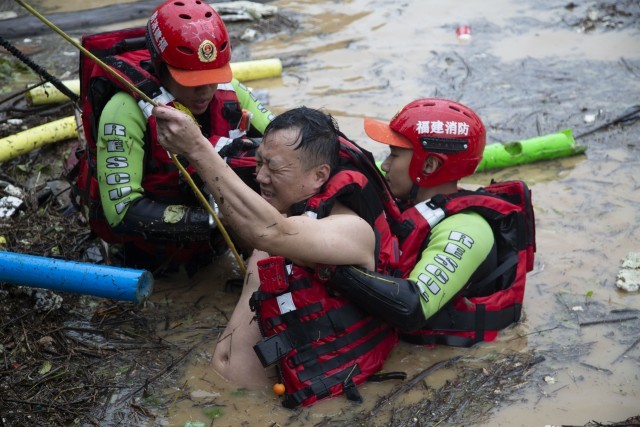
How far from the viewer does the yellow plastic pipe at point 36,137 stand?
6434 mm

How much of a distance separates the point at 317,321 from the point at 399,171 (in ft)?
3.54

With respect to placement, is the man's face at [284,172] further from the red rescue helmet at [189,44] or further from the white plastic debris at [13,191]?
the white plastic debris at [13,191]

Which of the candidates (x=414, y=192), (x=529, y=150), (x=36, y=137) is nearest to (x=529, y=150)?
(x=529, y=150)

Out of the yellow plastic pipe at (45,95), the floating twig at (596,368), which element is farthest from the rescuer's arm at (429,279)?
the yellow plastic pipe at (45,95)

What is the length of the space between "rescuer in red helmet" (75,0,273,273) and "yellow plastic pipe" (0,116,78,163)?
1786mm

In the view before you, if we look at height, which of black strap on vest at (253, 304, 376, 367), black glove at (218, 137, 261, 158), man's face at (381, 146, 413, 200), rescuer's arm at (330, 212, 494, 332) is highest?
black glove at (218, 137, 261, 158)

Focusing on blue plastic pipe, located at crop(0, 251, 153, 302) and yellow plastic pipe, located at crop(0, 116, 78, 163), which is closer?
blue plastic pipe, located at crop(0, 251, 153, 302)

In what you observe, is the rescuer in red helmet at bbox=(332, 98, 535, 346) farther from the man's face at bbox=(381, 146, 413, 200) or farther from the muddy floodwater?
the muddy floodwater

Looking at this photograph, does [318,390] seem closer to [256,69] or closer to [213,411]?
[213,411]

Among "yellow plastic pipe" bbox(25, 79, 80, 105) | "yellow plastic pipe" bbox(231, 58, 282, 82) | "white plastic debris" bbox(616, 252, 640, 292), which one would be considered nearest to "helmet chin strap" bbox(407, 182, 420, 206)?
"white plastic debris" bbox(616, 252, 640, 292)

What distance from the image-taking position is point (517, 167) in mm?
6660

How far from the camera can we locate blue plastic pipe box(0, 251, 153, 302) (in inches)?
172

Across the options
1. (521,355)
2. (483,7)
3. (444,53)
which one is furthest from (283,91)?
(521,355)

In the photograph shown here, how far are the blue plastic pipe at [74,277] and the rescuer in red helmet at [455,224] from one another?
147 cm
